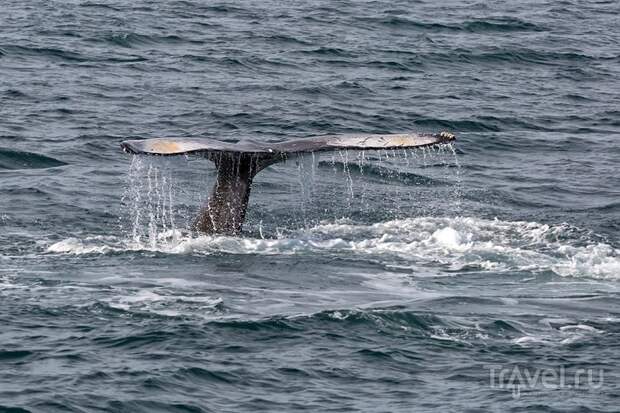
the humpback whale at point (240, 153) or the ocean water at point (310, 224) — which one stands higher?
the humpback whale at point (240, 153)

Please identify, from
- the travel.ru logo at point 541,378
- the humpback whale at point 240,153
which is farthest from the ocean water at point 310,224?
the humpback whale at point 240,153

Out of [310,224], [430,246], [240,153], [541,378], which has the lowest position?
[310,224]

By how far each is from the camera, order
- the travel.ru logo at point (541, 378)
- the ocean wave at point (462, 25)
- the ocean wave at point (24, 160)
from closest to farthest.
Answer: the travel.ru logo at point (541, 378) < the ocean wave at point (24, 160) < the ocean wave at point (462, 25)

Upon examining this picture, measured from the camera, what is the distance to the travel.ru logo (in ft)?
38.7

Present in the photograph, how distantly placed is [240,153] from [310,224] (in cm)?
220

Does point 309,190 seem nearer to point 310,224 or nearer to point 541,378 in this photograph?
point 310,224

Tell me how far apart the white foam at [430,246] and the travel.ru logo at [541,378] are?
11.3ft

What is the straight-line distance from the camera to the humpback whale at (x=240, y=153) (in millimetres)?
15273

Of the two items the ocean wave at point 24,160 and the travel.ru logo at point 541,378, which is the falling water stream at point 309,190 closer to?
the ocean wave at point 24,160

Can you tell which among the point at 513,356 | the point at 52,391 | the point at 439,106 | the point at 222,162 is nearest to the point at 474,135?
the point at 439,106

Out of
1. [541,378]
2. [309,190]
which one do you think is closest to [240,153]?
[309,190]

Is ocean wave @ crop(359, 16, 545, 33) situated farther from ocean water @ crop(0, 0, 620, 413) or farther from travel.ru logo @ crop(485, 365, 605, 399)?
travel.ru logo @ crop(485, 365, 605, 399)

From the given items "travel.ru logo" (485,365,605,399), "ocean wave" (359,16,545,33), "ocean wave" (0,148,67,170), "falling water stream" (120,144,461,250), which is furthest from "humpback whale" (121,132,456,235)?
"ocean wave" (359,16,545,33)

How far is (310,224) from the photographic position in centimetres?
1797
